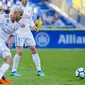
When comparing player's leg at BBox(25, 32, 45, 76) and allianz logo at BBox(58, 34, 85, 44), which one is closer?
player's leg at BBox(25, 32, 45, 76)

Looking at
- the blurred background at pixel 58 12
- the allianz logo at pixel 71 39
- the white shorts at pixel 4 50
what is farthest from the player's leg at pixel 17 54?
the blurred background at pixel 58 12

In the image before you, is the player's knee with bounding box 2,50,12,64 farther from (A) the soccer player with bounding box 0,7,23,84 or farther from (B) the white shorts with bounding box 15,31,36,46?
(B) the white shorts with bounding box 15,31,36,46

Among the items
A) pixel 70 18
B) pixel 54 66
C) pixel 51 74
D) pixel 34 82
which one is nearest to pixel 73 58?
pixel 54 66

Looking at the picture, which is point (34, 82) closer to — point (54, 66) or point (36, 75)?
point (36, 75)

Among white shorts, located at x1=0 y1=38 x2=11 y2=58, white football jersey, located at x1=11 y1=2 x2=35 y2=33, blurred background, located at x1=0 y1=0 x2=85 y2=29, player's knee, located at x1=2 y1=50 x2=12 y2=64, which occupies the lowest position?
blurred background, located at x1=0 y1=0 x2=85 y2=29

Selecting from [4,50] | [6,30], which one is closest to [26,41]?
[6,30]

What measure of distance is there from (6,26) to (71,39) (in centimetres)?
1180

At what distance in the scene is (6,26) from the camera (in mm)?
11055

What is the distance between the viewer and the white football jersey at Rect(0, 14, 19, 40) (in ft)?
35.9

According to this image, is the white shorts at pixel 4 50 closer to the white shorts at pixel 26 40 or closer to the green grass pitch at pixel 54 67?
the green grass pitch at pixel 54 67

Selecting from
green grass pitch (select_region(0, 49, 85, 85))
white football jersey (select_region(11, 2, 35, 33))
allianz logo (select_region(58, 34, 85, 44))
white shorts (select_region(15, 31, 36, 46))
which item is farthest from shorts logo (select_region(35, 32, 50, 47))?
white shorts (select_region(15, 31, 36, 46))

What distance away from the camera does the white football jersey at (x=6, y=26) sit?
10.9m

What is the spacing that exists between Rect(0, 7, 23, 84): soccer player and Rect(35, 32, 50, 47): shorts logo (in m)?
10.9

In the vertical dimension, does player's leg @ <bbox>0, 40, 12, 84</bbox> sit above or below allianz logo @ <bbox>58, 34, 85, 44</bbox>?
above
